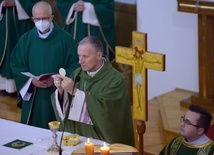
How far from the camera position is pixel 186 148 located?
5.26m

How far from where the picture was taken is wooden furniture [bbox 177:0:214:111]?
7.91 metres

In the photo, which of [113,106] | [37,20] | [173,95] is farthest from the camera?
[173,95]

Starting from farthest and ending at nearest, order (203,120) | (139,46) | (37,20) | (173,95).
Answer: (173,95) < (37,20) < (139,46) < (203,120)

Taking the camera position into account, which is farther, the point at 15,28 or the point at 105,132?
the point at 15,28

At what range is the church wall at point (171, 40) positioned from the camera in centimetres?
874

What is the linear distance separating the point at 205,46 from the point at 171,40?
35.5 inches

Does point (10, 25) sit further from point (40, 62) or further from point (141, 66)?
point (141, 66)

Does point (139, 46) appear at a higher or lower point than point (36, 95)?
higher

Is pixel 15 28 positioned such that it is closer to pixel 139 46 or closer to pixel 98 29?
pixel 98 29

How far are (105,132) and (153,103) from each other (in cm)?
316

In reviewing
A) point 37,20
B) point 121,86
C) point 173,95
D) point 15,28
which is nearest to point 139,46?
point 121,86

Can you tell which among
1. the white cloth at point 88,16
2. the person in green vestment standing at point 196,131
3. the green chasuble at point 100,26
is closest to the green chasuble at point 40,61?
the white cloth at point 88,16

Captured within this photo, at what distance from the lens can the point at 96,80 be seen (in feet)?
20.1

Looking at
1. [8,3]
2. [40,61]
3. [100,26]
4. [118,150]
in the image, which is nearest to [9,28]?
[8,3]
